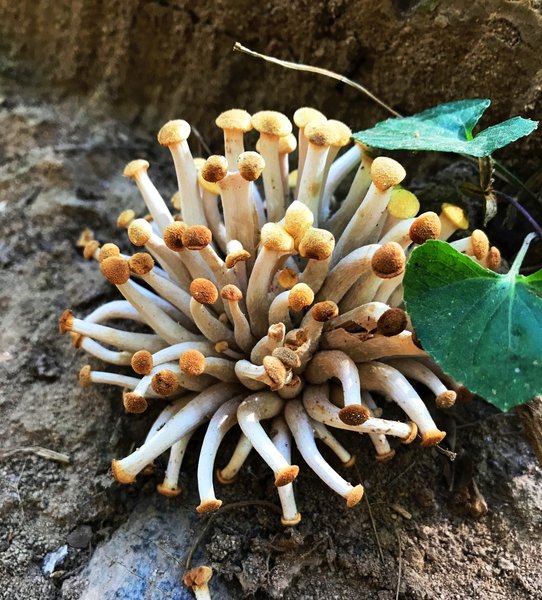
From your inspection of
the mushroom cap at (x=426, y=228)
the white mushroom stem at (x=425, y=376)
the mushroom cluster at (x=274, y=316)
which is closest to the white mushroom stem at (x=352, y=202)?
the mushroom cluster at (x=274, y=316)

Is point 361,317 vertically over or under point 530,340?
under

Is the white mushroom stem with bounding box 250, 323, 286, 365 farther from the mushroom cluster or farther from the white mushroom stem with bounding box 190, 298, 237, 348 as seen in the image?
the white mushroom stem with bounding box 190, 298, 237, 348

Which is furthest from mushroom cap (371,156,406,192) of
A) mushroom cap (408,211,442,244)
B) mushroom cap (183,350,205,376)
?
mushroom cap (183,350,205,376)

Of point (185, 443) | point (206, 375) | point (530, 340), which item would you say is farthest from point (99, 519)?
point (530, 340)

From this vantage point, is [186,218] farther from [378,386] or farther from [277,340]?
[378,386]

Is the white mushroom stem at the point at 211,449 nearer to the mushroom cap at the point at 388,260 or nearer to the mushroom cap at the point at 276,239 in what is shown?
the mushroom cap at the point at 276,239
